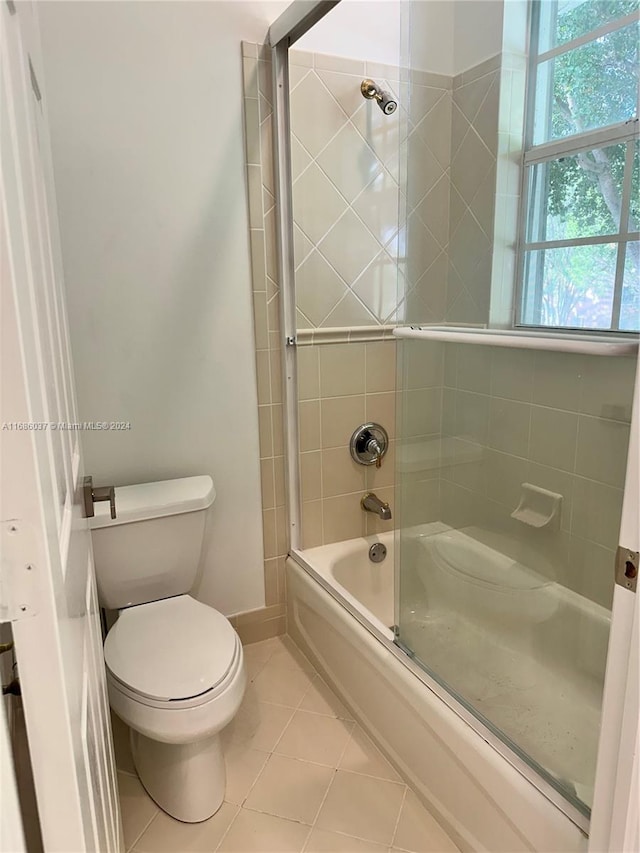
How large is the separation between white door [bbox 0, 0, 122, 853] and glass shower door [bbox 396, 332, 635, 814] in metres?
0.98

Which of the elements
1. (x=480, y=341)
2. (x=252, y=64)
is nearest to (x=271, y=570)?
(x=480, y=341)

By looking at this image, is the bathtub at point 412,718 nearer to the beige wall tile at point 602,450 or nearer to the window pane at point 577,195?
the beige wall tile at point 602,450

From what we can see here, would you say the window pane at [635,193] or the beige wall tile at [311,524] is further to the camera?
the beige wall tile at [311,524]

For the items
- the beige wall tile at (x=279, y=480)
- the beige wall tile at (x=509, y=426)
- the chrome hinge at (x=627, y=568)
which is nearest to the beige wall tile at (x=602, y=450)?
the beige wall tile at (x=509, y=426)

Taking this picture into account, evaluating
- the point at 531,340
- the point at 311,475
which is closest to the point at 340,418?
the point at 311,475

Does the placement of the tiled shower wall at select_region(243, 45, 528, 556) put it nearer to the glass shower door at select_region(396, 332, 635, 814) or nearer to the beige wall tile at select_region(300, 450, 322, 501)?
the beige wall tile at select_region(300, 450, 322, 501)

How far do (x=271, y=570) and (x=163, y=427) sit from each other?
0.71 metres

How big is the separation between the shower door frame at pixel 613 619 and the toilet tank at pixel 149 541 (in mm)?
459

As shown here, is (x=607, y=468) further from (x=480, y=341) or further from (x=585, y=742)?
(x=585, y=742)

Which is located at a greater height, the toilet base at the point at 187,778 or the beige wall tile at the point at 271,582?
the beige wall tile at the point at 271,582

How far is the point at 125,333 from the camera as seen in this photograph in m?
1.73

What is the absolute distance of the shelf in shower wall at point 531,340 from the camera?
3.77ft

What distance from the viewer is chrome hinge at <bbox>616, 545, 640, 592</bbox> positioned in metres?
0.85

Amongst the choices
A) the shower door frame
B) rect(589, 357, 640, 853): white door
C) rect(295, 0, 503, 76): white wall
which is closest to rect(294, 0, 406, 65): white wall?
rect(295, 0, 503, 76): white wall
